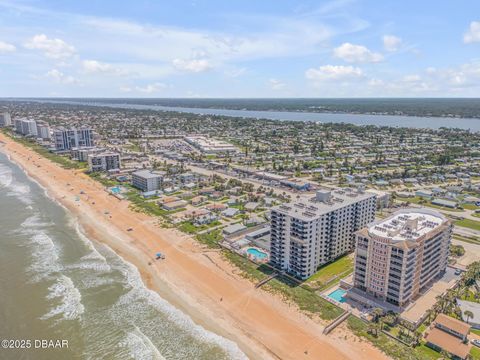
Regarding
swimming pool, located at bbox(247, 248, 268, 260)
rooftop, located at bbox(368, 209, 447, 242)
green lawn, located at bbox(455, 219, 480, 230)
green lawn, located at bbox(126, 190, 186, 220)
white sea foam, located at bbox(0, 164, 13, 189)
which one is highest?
rooftop, located at bbox(368, 209, 447, 242)

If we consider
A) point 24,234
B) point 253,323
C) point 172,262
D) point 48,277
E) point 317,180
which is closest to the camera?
point 253,323

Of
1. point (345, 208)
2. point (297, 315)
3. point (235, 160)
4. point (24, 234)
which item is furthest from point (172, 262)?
point (235, 160)

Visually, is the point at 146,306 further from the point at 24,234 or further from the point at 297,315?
the point at 24,234

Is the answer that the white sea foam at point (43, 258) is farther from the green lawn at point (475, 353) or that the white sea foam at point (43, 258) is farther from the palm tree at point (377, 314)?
the green lawn at point (475, 353)

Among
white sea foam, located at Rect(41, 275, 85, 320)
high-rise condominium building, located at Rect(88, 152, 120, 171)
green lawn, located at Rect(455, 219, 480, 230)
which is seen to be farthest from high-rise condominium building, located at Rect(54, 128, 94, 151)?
green lawn, located at Rect(455, 219, 480, 230)

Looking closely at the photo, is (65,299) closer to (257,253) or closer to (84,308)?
(84,308)

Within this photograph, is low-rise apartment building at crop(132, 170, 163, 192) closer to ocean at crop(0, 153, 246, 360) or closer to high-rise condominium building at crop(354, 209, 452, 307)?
ocean at crop(0, 153, 246, 360)

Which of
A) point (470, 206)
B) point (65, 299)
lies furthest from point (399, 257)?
point (470, 206)
